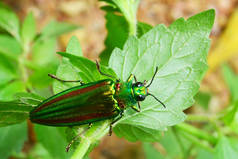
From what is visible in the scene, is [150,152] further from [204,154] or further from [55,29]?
[55,29]

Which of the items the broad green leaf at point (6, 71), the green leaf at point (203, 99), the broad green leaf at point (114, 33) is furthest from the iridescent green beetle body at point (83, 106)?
the green leaf at point (203, 99)

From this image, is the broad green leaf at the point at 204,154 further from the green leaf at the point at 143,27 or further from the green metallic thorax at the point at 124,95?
the green leaf at the point at 143,27

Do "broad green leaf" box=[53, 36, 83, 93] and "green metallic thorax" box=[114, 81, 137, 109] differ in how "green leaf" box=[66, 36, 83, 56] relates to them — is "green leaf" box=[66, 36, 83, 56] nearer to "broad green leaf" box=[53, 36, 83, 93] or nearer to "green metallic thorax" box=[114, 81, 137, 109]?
"broad green leaf" box=[53, 36, 83, 93]

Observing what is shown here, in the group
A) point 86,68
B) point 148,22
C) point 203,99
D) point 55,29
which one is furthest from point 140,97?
point 148,22

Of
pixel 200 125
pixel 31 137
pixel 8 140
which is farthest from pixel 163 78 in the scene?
pixel 200 125

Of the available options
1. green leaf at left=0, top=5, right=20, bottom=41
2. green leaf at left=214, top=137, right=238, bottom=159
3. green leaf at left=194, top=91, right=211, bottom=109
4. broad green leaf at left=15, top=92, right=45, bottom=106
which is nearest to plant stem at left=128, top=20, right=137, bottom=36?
broad green leaf at left=15, top=92, right=45, bottom=106

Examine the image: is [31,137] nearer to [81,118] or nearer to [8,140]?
[8,140]

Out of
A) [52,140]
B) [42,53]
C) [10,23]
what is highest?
[10,23]
